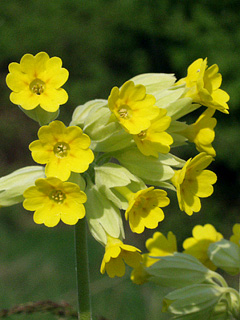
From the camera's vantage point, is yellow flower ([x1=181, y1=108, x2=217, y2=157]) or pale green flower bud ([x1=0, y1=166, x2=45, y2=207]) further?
yellow flower ([x1=181, y1=108, x2=217, y2=157])

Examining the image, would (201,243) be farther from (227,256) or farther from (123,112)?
(123,112)

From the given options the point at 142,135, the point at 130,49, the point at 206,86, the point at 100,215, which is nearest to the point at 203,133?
the point at 206,86

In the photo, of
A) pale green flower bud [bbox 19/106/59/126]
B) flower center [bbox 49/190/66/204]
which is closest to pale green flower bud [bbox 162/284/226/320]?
flower center [bbox 49/190/66/204]

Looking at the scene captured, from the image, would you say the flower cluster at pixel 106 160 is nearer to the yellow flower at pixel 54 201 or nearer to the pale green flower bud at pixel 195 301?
the yellow flower at pixel 54 201

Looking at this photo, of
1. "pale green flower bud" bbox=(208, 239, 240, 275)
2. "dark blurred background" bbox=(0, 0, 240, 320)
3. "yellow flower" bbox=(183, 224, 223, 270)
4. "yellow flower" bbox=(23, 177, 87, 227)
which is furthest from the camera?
"dark blurred background" bbox=(0, 0, 240, 320)

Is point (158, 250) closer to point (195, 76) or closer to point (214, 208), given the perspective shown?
point (195, 76)

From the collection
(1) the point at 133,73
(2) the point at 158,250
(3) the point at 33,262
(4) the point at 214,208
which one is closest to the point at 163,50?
(1) the point at 133,73

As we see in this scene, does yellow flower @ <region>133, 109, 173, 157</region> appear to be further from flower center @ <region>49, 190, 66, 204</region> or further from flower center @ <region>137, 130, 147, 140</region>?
flower center @ <region>49, 190, 66, 204</region>

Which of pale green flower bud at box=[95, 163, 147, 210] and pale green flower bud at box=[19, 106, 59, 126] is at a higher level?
pale green flower bud at box=[19, 106, 59, 126]
